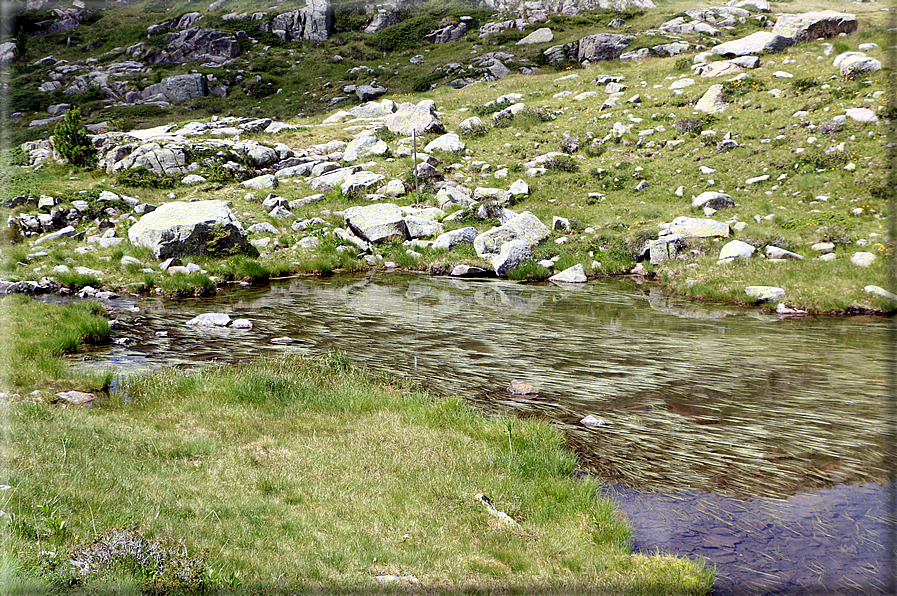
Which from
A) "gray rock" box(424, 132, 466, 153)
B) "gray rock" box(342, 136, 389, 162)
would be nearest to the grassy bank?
"gray rock" box(424, 132, 466, 153)

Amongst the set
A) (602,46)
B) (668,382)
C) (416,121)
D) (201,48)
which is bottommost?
(668,382)

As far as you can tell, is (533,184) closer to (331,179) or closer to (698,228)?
(698,228)

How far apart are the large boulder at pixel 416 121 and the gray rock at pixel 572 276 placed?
2332 cm

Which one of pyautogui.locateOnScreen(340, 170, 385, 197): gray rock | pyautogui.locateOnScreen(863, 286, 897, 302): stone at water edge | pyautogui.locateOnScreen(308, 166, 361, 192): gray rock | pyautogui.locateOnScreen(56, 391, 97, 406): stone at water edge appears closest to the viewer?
pyautogui.locateOnScreen(56, 391, 97, 406): stone at water edge

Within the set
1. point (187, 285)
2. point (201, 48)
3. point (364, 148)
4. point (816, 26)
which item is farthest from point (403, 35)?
point (187, 285)

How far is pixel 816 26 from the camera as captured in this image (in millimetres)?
44219

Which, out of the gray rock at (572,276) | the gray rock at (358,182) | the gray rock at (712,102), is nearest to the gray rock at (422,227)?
the gray rock at (358,182)

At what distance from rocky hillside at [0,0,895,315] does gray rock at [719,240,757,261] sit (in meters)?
0.07

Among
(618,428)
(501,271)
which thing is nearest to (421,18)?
(501,271)

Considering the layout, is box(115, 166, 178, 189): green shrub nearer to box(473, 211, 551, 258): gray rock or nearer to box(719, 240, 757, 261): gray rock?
box(473, 211, 551, 258): gray rock

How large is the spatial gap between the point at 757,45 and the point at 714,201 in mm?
28911

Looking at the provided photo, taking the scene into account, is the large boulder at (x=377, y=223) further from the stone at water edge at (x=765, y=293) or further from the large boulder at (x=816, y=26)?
the large boulder at (x=816, y=26)

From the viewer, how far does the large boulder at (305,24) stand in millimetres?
100312

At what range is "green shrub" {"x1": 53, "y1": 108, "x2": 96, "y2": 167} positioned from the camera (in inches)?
1454
